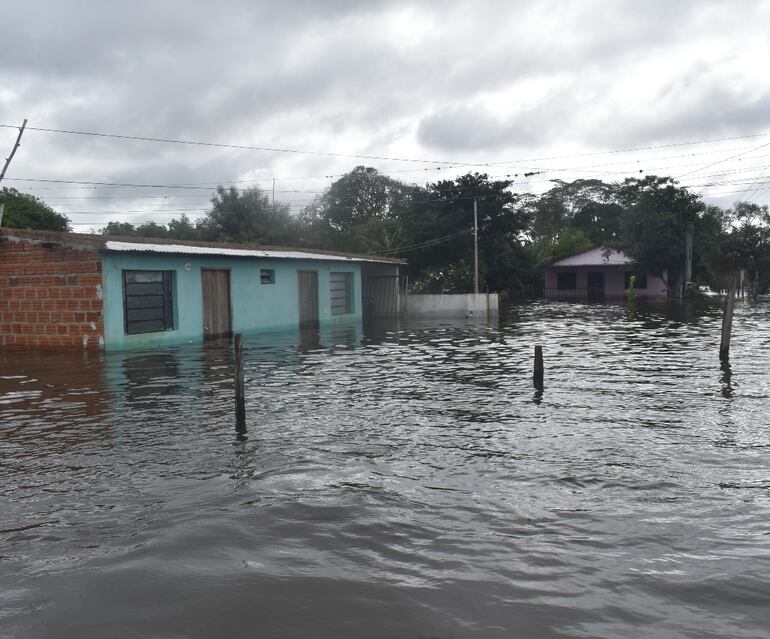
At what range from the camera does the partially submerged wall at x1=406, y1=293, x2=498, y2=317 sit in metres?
39.8

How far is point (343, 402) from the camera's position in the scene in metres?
12.3

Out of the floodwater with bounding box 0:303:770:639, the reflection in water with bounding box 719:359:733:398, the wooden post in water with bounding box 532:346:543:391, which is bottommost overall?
the floodwater with bounding box 0:303:770:639

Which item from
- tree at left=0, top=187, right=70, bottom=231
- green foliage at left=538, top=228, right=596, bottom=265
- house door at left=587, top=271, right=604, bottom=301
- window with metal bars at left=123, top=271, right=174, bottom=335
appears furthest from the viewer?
green foliage at left=538, top=228, right=596, bottom=265

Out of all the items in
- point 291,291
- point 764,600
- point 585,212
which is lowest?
point 764,600

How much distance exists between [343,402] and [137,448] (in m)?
4.09

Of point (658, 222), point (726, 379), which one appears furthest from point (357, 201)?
point (726, 379)

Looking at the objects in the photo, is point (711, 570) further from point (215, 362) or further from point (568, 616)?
point (215, 362)

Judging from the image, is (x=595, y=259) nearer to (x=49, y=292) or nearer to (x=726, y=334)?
(x=726, y=334)

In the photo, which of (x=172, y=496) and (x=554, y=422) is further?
(x=554, y=422)

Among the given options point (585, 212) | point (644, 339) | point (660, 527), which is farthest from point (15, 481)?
point (585, 212)

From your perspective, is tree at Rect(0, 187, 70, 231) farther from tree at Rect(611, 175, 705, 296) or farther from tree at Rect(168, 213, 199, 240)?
tree at Rect(611, 175, 705, 296)

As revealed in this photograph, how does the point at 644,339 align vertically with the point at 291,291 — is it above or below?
below

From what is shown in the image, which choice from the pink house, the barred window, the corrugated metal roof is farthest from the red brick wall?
the barred window

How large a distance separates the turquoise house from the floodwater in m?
7.23
